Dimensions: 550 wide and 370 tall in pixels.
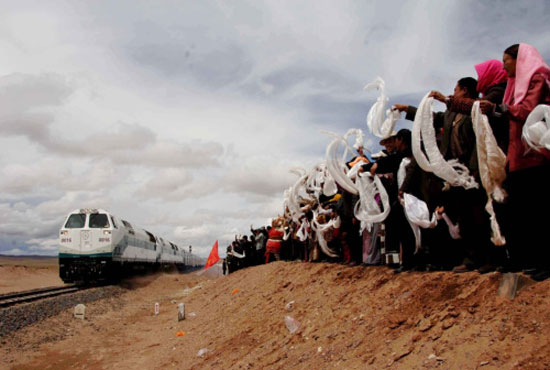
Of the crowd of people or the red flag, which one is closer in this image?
the crowd of people

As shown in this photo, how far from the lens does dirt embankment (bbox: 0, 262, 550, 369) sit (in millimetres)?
3045

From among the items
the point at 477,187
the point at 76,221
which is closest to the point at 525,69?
the point at 477,187

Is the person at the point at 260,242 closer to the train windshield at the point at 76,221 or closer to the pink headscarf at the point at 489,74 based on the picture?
the train windshield at the point at 76,221

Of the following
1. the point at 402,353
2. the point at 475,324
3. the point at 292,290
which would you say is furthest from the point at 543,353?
the point at 292,290

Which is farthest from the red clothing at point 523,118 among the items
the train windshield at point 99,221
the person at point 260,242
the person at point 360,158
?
the train windshield at point 99,221

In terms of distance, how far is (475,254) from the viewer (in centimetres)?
456

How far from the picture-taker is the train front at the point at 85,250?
1931cm

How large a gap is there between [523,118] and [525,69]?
1.61 ft

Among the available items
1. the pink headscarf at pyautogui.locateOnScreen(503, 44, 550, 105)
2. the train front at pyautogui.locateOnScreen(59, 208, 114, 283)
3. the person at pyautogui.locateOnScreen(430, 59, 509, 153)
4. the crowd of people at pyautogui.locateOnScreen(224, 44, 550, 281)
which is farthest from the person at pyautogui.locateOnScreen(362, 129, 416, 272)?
the train front at pyautogui.locateOnScreen(59, 208, 114, 283)

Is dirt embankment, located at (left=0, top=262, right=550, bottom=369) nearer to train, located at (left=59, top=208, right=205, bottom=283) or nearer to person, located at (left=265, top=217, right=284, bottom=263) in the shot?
person, located at (left=265, top=217, right=284, bottom=263)

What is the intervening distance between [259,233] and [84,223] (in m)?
8.08

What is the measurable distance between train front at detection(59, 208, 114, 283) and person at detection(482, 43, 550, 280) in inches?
712

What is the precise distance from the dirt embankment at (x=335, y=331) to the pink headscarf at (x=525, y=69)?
1581mm

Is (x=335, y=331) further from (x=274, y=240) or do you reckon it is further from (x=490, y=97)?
(x=274, y=240)
